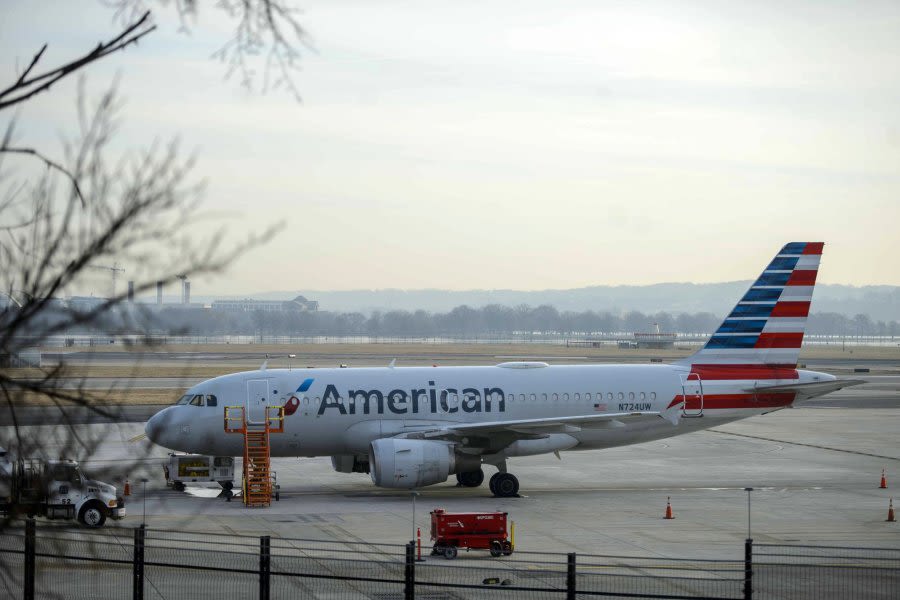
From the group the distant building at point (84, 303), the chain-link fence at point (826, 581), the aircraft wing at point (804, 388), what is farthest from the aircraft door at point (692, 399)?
the distant building at point (84, 303)

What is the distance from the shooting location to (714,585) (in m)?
20.1

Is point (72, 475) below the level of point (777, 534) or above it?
above

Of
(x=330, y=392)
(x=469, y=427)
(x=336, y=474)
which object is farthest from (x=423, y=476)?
(x=336, y=474)

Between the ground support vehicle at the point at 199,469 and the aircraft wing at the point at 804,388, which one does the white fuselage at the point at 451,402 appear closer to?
the aircraft wing at the point at 804,388

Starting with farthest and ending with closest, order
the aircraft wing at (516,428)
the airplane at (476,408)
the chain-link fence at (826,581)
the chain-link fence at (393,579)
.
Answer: the airplane at (476,408)
the aircraft wing at (516,428)
the chain-link fence at (826,581)
the chain-link fence at (393,579)

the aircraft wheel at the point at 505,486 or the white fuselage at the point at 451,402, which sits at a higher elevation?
the white fuselage at the point at 451,402

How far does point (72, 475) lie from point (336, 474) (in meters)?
30.9

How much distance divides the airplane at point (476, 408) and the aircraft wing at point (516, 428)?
4cm

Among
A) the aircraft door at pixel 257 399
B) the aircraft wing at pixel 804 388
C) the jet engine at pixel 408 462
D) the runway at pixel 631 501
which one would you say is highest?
the aircraft wing at pixel 804 388

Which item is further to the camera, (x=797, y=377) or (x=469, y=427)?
(x=797, y=377)

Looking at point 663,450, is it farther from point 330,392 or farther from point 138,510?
point 138,510

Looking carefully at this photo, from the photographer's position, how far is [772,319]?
36938 millimetres

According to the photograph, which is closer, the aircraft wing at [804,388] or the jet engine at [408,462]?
the jet engine at [408,462]

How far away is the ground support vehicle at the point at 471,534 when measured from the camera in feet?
78.2
